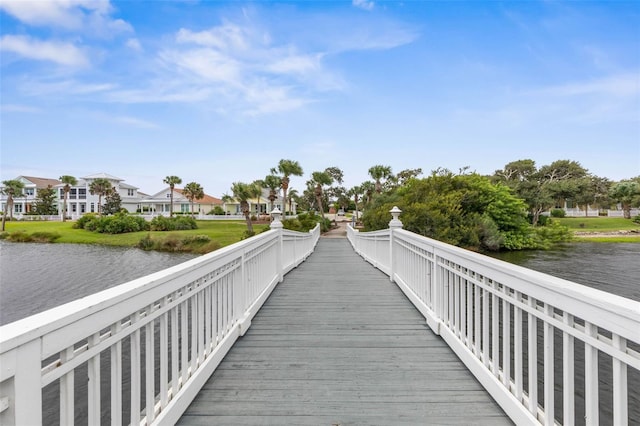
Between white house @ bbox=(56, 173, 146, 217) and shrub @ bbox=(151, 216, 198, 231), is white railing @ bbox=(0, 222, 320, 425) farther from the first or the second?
white house @ bbox=(56, 173, 146, 217)

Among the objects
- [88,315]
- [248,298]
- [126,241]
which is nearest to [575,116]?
[248,298]

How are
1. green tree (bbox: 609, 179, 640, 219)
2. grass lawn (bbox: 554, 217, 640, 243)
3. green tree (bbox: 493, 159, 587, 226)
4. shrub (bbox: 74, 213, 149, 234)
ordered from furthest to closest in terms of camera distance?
green tree (bbox: 493, 159, 587, 226) → green tree (bbox: 609, 179, 640, 219) → shrub (bbox: 74, 213, 149, 234) → grass lawn (bbox: 554, 217, 640, 243)

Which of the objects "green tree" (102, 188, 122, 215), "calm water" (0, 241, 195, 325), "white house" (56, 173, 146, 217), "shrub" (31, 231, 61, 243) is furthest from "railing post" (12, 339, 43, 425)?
"white house" (56, 173, 146, 217)

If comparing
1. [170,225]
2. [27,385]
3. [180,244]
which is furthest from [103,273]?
[170,225]

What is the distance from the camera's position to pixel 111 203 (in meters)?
46.0

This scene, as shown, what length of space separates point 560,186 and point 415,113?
30179 mm

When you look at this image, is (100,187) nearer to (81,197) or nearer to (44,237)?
(81,197)

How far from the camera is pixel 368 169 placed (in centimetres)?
3888

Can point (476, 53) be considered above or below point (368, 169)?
above

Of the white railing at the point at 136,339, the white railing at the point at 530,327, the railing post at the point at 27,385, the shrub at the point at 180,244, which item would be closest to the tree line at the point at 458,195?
the shrub at the point at 180,244

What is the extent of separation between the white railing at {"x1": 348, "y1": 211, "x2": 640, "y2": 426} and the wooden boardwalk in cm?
18

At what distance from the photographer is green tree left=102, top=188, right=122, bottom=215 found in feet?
149

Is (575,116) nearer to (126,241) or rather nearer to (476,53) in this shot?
(476,53)

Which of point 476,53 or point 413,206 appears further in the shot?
point 413,206
